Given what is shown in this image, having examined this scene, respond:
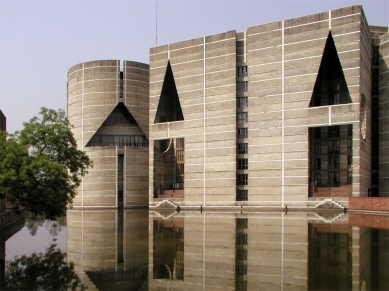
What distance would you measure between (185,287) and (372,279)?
6696mm

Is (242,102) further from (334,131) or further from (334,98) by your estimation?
(334,131)

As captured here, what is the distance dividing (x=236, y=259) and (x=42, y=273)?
8.52m

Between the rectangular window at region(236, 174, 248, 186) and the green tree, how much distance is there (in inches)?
1203

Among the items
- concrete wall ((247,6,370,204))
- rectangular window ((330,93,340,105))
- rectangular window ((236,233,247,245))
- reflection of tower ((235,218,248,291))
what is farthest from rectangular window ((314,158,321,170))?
rectangular window ((236,233,247,245))

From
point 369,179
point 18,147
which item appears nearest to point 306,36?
point 369,179

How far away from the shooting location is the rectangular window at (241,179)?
6297 cm

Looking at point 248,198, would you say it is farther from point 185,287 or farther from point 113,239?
point 185,287

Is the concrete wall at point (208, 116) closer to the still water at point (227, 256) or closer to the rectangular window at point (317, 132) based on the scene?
the rectangular window at point (317, 132)

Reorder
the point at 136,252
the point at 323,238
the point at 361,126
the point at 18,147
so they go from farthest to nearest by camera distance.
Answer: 1. the point at 361,126
2. the point at 18,147
3. the point at 323,238
4. the point at 136,252

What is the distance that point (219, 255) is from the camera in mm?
23438

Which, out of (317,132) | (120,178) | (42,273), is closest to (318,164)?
(317,132)

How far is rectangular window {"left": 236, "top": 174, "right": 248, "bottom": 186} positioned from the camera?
62969 millimetres

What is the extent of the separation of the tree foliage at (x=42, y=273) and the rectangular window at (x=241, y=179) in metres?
40.4

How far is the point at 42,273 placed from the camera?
19469 millimetres
